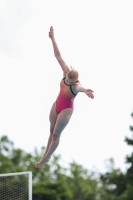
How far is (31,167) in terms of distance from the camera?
48.1 m

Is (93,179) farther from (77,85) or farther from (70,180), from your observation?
(77,85)

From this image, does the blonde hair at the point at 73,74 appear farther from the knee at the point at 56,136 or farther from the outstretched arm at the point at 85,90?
the knee at the point at 56,136

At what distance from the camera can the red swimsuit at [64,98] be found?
29.3ft

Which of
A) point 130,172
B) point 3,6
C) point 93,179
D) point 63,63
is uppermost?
point 93,179

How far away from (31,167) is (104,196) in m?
7.87

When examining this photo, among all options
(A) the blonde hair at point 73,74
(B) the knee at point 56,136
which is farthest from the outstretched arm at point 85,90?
(B) the knee at point 56,136

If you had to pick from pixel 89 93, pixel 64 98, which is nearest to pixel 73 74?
pixel 64 98

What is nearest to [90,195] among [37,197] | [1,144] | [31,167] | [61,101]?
[31,167]

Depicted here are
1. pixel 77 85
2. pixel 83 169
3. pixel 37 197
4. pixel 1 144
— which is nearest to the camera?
pixel 77 85

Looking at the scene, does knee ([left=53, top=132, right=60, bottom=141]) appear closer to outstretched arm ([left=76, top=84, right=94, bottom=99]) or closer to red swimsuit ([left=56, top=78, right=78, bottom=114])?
red swimsuit ([left=56, top=78, right=78, bottom=114])

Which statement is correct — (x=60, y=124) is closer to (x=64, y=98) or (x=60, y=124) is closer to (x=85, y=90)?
(x=64, y=98)

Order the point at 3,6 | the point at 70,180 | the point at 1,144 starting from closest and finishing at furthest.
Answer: the point at 3,6, the point at 1,144, the point at 70,180

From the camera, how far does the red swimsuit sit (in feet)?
29.3

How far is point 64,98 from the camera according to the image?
29.7ft
